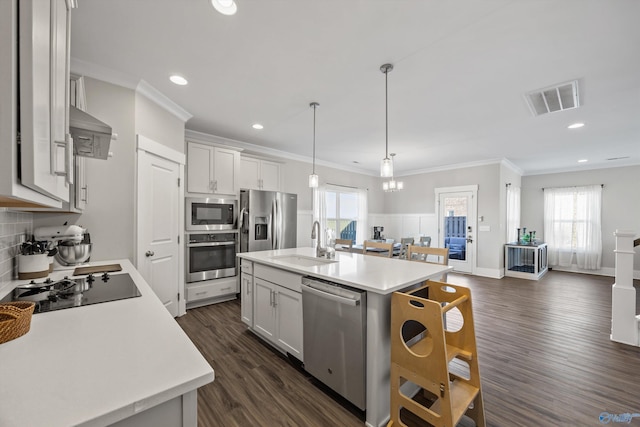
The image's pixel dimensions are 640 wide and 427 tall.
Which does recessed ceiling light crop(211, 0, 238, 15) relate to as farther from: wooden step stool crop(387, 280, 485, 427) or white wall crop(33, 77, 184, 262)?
wooden step stool crop(387, 280, 485, 427)

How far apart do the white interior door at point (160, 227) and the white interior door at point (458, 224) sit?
592cm

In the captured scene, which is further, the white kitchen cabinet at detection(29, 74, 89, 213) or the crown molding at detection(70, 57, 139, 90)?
the crown molding at detection(70, 57, 139, 90)

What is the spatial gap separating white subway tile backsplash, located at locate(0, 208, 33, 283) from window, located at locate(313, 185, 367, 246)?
14.5ft

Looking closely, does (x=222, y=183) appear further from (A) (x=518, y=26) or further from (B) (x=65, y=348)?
(A) (x=518, y=26)

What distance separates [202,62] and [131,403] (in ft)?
8.24

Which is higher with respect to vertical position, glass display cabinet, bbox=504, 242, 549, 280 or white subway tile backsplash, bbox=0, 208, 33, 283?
white subway tile backsplash, bbox=0, 208, 33, 283

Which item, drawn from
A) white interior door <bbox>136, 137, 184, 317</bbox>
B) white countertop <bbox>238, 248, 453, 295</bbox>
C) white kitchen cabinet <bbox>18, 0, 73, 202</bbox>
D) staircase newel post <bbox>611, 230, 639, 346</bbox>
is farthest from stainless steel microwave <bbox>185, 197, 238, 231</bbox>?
staircase newel post <bbox>611, 230, 639, 346</bbox>

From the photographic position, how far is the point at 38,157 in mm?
547

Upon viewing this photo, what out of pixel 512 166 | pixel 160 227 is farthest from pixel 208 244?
pixel 512 166

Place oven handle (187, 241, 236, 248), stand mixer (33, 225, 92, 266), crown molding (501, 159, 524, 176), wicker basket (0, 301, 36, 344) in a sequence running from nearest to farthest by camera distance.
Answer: wicker basket (0, 301, 36, 344), stand mixer (33, 225, 92, 266), oven handle (187, 241, 236, 248), crown molding (501, 159, 524, 176)

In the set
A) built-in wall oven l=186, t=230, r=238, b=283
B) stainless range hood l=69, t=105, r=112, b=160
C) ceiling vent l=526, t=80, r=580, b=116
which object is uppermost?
ceiling vent l=526, t=80, r=580, b=116

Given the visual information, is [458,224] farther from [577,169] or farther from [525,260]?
[577,169]

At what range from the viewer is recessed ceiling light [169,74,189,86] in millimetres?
2498

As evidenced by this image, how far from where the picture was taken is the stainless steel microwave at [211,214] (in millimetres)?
3586
